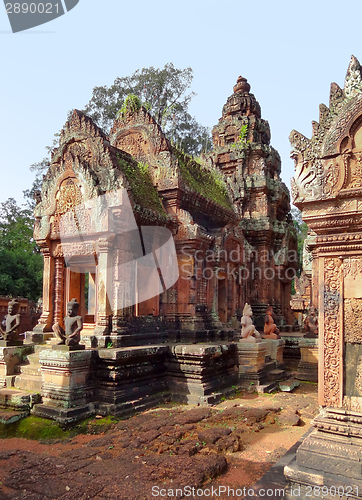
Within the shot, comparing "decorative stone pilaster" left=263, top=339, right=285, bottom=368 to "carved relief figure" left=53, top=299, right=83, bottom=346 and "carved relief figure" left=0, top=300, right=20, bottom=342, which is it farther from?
"carved relief figure" left=0, top=300, right=20, bottom=342

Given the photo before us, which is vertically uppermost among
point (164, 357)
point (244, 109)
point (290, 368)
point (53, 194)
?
point (244, 109)

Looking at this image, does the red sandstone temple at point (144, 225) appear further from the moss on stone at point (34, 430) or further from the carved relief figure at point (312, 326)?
the carved relief figure at point (312, 326)

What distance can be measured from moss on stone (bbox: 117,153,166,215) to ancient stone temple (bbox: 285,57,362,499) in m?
5.44

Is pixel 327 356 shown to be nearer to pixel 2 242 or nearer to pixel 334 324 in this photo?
pixel 334 324

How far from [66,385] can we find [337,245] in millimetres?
5055

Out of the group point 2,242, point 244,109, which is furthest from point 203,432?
point 2,242

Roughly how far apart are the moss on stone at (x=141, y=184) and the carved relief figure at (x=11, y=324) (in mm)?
3545

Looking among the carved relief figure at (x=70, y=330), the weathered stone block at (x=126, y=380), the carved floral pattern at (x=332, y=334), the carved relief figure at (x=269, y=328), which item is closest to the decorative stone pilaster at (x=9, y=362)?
the carved relief figure at (x=70, y=330)

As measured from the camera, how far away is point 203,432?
5.62 m

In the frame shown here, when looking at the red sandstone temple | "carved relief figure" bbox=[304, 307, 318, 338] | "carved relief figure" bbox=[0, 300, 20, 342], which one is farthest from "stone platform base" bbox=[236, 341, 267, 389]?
"carved relief figure" bbox=[0, 300, 20, 342]

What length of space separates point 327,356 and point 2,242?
2141 centimetres

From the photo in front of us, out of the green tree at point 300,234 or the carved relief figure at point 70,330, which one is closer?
the carved relief figure at point 70,330

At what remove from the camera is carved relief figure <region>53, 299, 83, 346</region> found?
271 inches

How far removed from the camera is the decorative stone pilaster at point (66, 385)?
6480 mm
